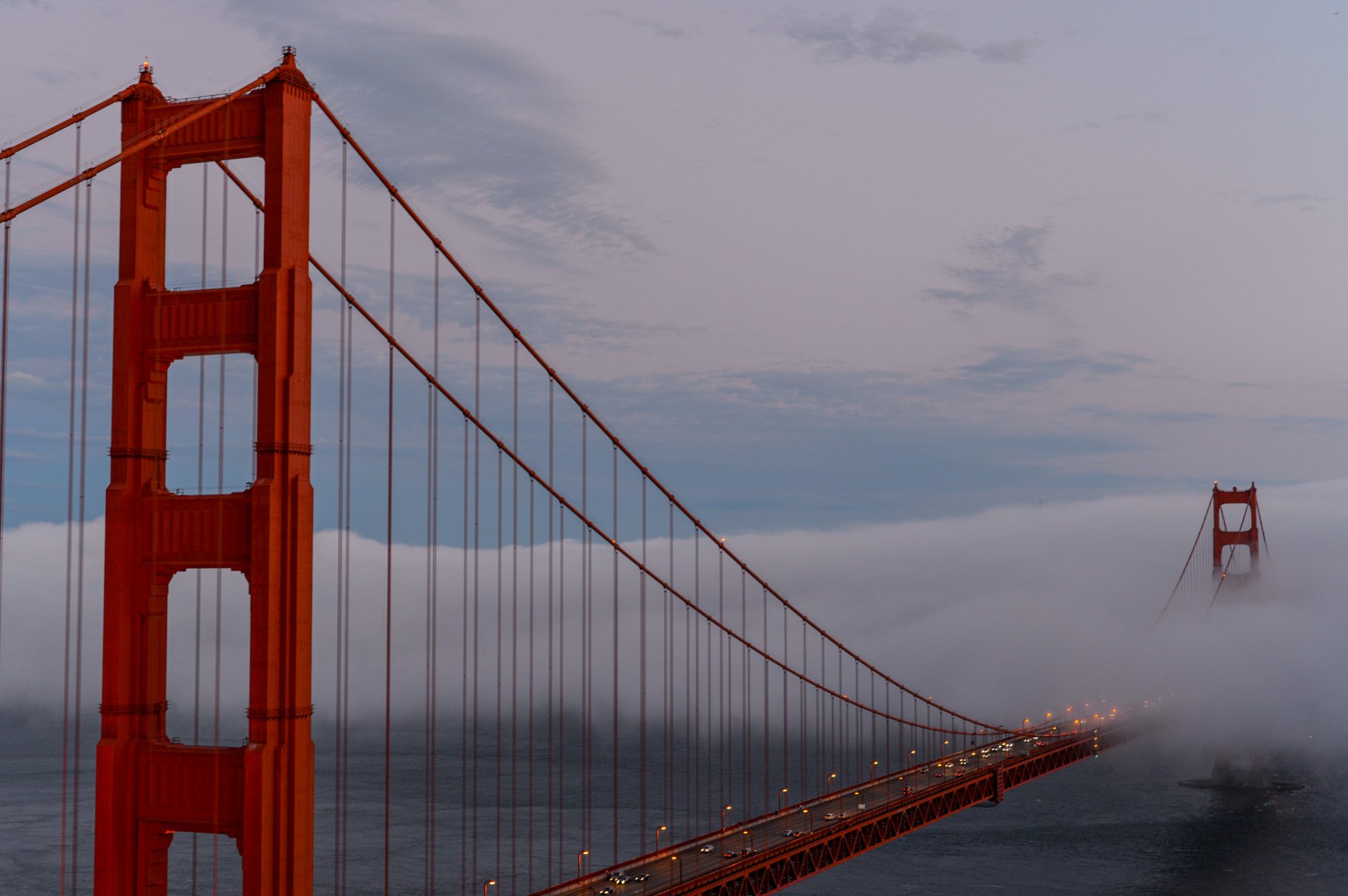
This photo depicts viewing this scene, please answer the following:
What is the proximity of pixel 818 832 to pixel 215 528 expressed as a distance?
33828mm

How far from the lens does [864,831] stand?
5375 cm

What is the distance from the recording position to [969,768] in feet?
242

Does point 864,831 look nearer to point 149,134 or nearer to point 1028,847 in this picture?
point 149,134

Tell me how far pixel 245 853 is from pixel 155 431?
6.67 meters

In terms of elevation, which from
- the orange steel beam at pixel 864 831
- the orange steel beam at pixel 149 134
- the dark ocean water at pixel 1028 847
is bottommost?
the dark ocean water at pixel 1028 847

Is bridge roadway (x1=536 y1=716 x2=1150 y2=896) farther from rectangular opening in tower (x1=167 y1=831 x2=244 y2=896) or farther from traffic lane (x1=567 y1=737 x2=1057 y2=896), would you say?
rectangular opening in tower (x1=167 y1=831 x2=244 y2=896)

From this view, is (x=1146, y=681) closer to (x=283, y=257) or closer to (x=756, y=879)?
(x=756, y=879)

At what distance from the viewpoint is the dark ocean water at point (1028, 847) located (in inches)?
3329

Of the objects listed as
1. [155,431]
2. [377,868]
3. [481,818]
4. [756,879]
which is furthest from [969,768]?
[155,431]

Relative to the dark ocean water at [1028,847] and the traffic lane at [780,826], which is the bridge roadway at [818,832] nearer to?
the traffic lane at [780,826]

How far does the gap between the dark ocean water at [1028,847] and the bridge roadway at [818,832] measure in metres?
10.6

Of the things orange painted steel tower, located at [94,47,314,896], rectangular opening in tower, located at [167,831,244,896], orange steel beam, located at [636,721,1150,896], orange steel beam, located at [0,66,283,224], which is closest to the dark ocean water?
rectangular opening in tower, located at [167,831,244,896]

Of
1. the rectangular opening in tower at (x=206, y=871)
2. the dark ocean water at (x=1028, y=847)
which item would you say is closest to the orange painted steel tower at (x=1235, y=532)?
the dark ocean water at (x=1028, y=847)

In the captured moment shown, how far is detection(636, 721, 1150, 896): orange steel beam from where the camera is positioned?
42.6 metres
